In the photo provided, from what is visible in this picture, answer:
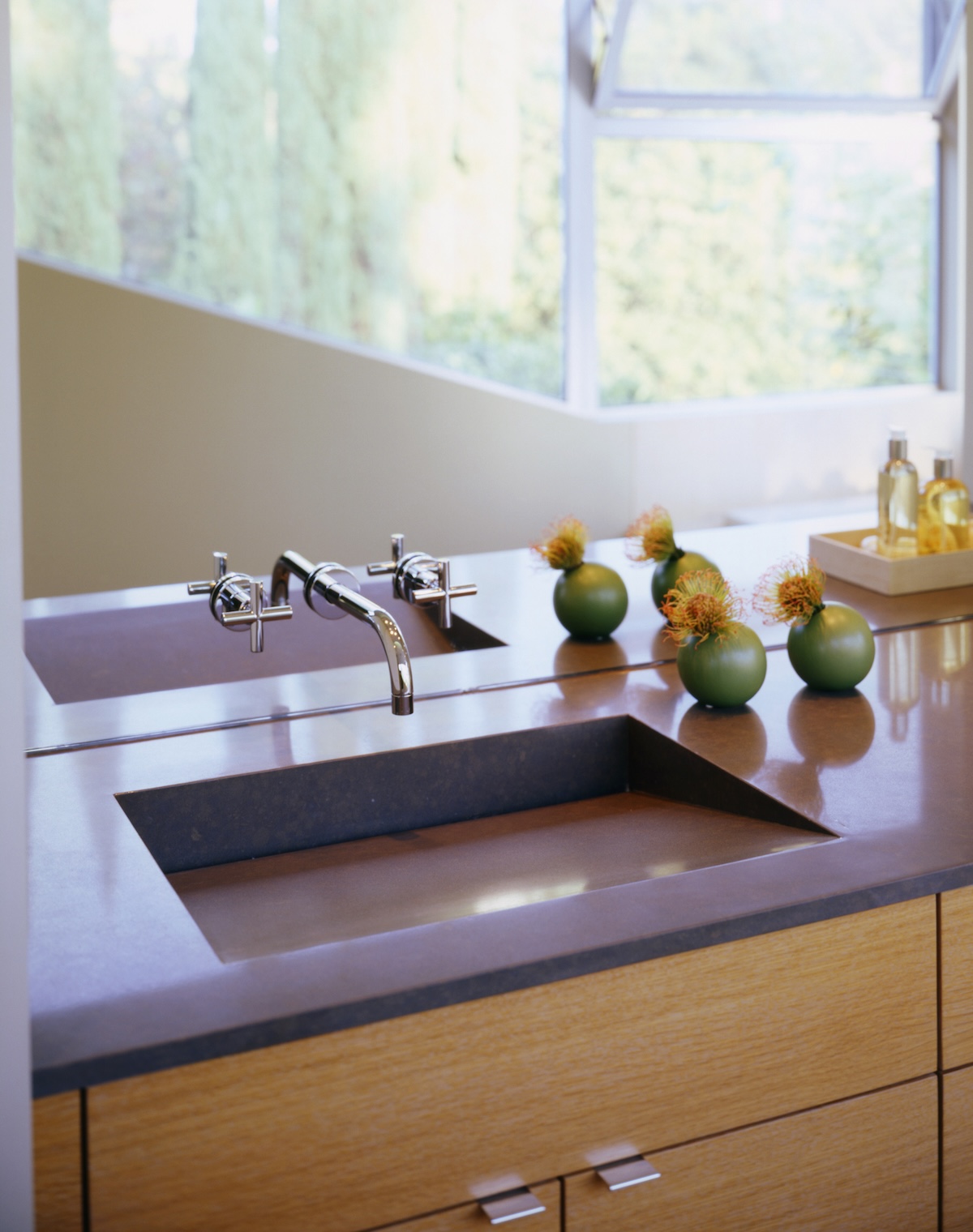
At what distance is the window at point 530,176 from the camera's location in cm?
309

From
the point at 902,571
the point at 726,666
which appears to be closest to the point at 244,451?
the point at 902,571

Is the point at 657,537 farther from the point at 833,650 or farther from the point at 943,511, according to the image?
the point at 943,511

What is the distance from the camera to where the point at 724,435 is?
3.71 meters

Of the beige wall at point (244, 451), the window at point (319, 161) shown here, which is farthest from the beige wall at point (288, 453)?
the window at point (319, 161)

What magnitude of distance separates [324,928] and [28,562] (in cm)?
217

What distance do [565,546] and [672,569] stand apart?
15cm

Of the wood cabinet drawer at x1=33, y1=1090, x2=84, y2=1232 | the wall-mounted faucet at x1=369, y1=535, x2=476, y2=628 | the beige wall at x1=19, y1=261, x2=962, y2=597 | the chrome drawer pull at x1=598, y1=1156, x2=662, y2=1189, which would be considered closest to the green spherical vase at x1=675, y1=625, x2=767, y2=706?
the wall-mounted faucet at x1=369, y1=535, x2=476, y2=628

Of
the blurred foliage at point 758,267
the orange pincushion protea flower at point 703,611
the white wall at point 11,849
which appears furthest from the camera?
the blurred foliage at point 758,267

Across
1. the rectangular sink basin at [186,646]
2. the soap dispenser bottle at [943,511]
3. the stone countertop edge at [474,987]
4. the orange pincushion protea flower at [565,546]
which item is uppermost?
the soap dispenser bottle at [943,511]

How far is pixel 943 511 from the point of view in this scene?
6.36 ft

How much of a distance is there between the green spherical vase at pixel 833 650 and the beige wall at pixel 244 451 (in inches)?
78.4

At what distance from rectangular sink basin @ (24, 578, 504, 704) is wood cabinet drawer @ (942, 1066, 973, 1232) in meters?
0.84

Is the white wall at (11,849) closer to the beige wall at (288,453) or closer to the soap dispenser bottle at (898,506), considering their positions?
the soap dispenser bottle at (898,506)

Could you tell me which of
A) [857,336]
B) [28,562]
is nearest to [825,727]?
[28,562]
